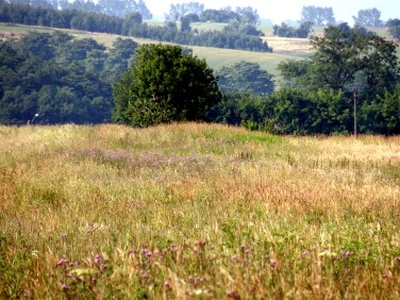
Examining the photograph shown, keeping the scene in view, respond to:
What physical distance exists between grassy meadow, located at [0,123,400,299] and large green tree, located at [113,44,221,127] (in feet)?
68.0

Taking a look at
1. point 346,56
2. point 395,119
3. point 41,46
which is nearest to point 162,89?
point 395,119

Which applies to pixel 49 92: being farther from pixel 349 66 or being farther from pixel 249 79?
pixel 249 79

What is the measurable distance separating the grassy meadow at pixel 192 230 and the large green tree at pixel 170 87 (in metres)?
20.7

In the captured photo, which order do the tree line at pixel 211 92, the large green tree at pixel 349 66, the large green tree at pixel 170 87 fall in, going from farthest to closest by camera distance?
the large green tree at pixel 349 66 → the tree line at pixel 211 92 → the large green tree at pixel 170 87

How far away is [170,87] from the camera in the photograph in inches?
1383

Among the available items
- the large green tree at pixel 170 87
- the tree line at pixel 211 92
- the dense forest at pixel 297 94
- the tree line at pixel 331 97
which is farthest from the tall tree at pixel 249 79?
the large green tree at pixel 170 87

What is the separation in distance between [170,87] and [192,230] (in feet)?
99.0

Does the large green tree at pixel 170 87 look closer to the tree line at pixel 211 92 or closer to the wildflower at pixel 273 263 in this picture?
the tree line at pixel 211 92

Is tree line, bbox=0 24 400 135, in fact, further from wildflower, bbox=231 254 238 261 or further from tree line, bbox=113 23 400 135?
wildflower, bbox=231 254 238 261

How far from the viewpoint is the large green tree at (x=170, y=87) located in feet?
115

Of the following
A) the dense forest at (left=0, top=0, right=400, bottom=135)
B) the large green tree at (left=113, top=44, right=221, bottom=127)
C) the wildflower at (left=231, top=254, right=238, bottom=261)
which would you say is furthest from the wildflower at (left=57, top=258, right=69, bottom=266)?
the dense forest at (left=0, top=0, right=400, bottom=135)

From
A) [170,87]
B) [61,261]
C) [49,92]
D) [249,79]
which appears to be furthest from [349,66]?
[61,261]

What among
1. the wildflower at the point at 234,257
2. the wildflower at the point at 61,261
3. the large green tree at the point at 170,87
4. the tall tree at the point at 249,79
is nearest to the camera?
the wildflower at the point at 61,261

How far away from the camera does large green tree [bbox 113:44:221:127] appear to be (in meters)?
35.1
